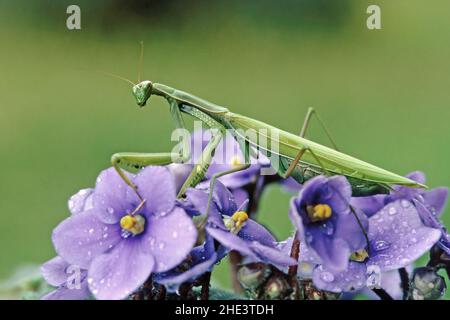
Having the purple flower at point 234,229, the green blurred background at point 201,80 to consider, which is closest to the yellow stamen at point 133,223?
the purple flower at point 234,229

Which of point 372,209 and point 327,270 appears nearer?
point 327,270

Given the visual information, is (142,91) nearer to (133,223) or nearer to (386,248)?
(133,223)

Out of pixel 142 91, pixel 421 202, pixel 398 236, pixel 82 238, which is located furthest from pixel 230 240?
pixel 142 91

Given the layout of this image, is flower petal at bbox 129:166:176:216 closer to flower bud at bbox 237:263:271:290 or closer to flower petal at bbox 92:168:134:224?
flower petal at bbox 92:168:134:224

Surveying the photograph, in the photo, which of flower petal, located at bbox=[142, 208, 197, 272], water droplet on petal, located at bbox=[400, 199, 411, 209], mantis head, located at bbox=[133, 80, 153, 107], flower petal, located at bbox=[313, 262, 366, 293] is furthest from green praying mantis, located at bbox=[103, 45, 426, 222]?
flower petal, located at bbox=[313, 262, 366, 293]

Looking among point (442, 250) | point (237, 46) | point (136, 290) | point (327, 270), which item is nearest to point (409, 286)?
point (442, 250)

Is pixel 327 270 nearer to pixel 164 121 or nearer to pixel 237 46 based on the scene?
pixel 164 121
